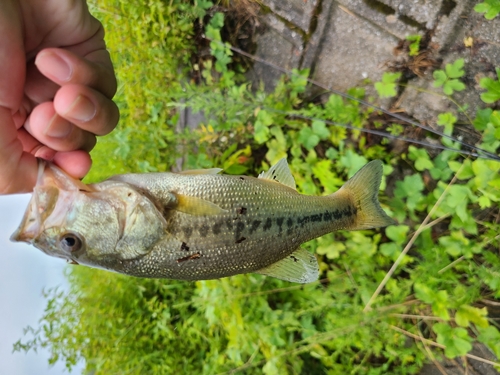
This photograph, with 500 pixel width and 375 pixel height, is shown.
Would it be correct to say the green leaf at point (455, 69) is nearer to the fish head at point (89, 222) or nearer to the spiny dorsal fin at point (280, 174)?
the spiny dorsal fin at point (280, 174)

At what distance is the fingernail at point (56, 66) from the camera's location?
1.54 metres

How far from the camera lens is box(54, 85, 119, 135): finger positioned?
5.17 ft

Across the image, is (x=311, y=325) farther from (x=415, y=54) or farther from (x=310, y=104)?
(x=415, y=54)

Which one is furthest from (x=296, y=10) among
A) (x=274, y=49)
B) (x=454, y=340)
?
(x=454, y=340)

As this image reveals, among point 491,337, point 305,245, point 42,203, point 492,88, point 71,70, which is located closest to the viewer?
point 42,203

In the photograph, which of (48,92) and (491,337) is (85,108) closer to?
(48,92)

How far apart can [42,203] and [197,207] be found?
596 millimetres

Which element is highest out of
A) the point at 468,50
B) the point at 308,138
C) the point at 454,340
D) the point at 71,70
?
the point at 468,50

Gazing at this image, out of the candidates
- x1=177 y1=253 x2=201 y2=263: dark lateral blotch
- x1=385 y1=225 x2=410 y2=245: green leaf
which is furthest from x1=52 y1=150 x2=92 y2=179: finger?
x1=385 y1=225 x2=410 y2=245: green leaf

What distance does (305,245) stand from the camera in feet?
9.70

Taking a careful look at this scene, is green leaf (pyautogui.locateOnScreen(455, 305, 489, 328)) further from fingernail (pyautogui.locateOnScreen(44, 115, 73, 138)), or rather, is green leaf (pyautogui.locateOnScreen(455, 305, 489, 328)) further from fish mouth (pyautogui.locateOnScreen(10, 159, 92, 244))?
fingernail (pyautogui.locateOnScreen(44, 115, 73, 138))

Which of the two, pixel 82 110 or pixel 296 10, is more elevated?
pixel 296 10

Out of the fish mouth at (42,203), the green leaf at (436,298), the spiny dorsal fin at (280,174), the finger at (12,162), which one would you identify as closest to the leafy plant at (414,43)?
the spiny dorsal fin at (280,174)

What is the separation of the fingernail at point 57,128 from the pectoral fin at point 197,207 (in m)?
0.65
